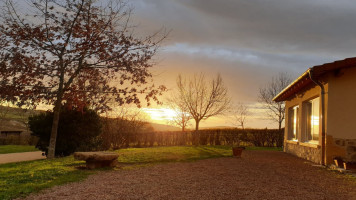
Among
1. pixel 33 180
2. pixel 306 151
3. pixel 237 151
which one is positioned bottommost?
pixel 33 180

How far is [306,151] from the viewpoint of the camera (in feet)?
39.5

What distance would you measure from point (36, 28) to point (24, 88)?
236cm

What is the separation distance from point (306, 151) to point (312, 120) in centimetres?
124

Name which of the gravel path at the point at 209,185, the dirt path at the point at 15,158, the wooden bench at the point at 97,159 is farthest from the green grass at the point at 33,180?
the dirt path at the point at 15,158

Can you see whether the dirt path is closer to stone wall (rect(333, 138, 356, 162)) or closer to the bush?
the bush

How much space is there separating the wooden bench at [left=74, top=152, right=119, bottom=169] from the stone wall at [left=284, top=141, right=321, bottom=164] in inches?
268

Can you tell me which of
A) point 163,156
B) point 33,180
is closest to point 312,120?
point 163,156

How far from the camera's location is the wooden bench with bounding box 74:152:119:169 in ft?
29.5

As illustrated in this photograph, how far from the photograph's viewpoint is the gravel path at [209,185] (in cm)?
582

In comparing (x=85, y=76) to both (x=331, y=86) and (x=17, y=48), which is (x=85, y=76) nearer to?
(x=17, y=48)

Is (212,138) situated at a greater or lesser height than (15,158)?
greater

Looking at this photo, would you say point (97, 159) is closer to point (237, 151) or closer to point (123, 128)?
point (237, 151)

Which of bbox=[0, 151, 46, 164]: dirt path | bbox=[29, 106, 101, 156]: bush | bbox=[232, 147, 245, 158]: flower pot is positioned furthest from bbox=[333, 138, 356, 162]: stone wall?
bbox=[0, 151, 46, 164]: dirt path

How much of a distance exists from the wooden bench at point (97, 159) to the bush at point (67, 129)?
6209 mm
